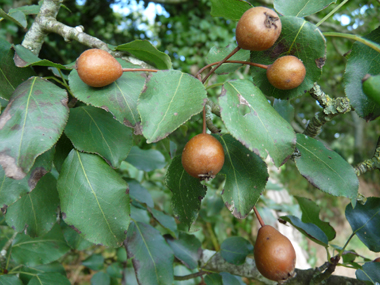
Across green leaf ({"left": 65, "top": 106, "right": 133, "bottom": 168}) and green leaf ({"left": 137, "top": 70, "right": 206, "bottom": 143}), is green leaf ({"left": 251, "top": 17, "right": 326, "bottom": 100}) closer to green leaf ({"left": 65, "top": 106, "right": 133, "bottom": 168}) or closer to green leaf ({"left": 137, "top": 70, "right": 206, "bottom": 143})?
green leaf ({"left": 137, "top": 70, "right": 206, "bottom": 143})

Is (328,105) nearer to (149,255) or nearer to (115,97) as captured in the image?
(115,97)

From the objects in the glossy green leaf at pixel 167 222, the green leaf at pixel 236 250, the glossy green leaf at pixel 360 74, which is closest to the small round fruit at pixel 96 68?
the glossy green leaf at pixel 360 74

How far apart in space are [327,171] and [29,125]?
23.5 inches

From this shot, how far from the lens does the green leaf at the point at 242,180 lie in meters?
0.54

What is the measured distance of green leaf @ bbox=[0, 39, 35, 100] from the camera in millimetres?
594

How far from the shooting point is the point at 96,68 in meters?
0.51

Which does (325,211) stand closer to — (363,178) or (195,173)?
(363,178)

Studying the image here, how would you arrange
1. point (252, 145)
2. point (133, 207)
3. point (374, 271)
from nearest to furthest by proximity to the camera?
point (252, 145) < point (374, 271) < point (133, 207)

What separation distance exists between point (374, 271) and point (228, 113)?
0.59 meters

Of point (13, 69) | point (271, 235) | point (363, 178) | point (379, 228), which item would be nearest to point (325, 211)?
point (363, 178)

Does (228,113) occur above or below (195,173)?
above

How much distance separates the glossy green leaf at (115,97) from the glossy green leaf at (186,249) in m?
→ 0.65

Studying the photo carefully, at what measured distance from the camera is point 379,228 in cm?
73

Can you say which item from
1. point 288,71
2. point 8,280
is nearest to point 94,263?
point 8,280
